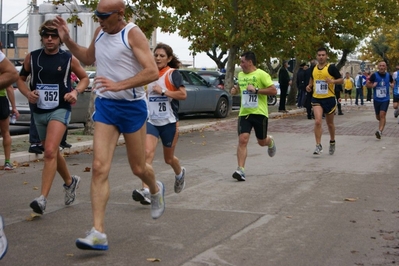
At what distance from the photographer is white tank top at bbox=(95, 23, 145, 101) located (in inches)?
255

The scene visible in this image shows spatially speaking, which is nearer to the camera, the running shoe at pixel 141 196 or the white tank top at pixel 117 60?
the white tank top at pixel 117 60

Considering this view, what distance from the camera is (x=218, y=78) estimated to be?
31312 millimetres

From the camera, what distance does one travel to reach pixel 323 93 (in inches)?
581

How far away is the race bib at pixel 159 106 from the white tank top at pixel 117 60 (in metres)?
2.33

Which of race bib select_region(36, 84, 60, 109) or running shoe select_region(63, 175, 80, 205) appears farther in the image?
running shoe select_region(63, 175, 80, 205)

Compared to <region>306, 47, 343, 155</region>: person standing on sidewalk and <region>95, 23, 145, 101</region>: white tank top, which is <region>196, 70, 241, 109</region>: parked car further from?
<region>95, 23, 145, 101</region>: white tank top

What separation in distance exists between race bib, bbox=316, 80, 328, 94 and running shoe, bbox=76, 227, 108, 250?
29.9ft

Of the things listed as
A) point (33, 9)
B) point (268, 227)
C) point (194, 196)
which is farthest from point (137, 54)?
point (33, 9)

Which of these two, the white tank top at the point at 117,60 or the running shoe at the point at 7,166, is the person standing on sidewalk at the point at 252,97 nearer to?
the running shoe at the point at 7,166

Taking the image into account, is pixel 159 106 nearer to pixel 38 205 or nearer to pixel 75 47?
pixel 38 205

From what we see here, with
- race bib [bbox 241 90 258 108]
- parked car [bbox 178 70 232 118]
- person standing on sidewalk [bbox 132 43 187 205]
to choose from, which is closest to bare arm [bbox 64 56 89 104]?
person standing on sidewalk [bbox 132 43 187 205]

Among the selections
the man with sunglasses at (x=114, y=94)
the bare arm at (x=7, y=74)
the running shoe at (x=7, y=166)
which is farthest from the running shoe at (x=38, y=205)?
the running shoe at (x=7, y=166)

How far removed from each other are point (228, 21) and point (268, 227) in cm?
2109

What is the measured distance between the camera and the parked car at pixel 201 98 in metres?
24.0
